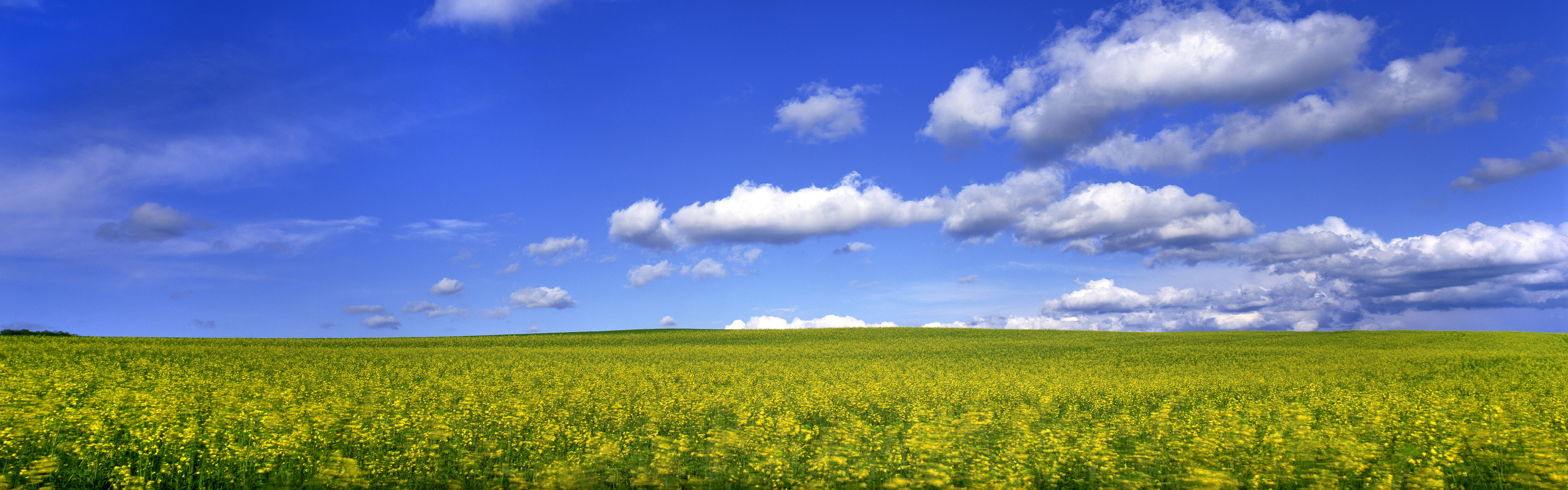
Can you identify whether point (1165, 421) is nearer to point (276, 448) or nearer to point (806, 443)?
point (806, 443)

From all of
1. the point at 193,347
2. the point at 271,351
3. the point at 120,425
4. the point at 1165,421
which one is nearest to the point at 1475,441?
the point at 1165,421

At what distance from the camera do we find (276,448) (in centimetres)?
1009

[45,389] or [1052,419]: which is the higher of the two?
[45,389]

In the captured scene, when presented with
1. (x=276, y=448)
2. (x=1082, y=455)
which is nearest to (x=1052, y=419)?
(x=1082, y=455)

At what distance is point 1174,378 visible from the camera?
22828mm

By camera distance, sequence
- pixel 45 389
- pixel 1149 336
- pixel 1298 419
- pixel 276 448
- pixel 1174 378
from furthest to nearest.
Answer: pixel 1149 336
pixel 1174 378
pixel 45 389
pixel 1298 419
pixel 276 448

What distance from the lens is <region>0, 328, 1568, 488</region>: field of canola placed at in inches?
381

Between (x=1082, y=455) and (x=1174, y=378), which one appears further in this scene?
(x=1174, y=378)

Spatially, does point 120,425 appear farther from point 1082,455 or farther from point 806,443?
point 1082,455

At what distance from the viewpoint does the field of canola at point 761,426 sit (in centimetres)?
969

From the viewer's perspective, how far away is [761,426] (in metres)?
12.9

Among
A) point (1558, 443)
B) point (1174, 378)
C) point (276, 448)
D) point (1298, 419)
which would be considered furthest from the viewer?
point (1174, 378)

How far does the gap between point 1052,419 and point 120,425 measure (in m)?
17.8

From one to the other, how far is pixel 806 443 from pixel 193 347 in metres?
Result: 38.1
